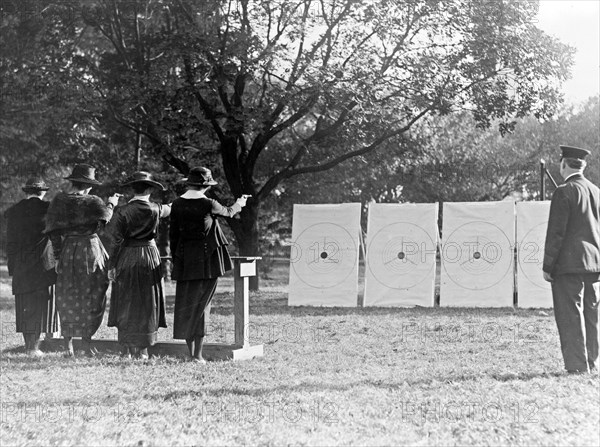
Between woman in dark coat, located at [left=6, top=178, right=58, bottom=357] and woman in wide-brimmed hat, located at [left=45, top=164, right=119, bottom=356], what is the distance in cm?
45

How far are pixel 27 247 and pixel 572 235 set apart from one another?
6.24 meters

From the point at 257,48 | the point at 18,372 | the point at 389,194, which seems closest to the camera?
the point at 18,372

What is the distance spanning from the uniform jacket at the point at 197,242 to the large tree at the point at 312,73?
7.45 meters

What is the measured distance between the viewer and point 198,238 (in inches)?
325

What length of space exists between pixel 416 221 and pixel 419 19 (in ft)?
15.2

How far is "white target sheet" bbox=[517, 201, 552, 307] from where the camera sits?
13930 millimetres

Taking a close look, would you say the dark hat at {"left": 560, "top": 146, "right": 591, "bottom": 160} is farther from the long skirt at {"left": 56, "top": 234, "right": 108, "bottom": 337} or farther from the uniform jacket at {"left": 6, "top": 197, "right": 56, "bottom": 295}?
the uniform jacket at {"left": 6, "top": 197, "right": 56, "bottom": 295}

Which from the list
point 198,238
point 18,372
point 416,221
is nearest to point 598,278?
point 198,238

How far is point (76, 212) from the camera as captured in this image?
8.70m

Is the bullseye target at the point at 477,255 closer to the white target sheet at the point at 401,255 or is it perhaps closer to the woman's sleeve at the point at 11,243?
the white target sheet at the point at 401,255

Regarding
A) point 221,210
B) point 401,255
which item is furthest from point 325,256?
point 221,210

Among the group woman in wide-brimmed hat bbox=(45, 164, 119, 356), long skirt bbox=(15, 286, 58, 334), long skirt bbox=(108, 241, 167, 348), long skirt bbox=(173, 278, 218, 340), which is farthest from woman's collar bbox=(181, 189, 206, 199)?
long skirt bbox=(15, 286, 58, 334)

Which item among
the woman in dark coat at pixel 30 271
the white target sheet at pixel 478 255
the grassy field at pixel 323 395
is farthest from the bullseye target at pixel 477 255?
the woman in dark coat at pixel 30 271

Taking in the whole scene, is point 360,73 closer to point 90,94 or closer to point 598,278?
point 90,94
